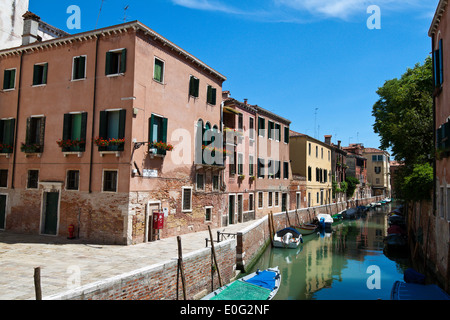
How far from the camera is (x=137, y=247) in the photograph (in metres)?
11.6

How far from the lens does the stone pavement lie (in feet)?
22.9

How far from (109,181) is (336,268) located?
11239 millimetres

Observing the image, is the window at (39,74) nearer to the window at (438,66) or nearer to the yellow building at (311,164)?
the window at (438,66)

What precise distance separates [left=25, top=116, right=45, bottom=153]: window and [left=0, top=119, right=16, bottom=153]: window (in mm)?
1061

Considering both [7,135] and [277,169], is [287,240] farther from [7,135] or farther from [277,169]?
[7,135]

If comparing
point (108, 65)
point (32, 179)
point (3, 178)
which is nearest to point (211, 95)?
point (108, 65)

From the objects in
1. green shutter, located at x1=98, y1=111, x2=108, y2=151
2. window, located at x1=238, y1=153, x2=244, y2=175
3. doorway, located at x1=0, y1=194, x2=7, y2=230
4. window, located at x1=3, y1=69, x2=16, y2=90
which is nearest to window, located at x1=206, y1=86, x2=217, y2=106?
window, located at x1=238, y1=153, x2=244, y2=175

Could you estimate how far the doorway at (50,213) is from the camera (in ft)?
43.9

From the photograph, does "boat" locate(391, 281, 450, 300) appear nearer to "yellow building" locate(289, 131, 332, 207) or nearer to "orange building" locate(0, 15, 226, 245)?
"orange building" locate(0, 15, 226, 245)

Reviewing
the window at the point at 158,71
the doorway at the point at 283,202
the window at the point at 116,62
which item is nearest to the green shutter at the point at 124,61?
the window at the point at 116,62

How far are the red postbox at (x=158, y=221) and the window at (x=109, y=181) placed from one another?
189 centimetres

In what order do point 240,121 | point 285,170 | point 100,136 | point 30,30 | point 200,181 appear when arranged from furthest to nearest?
1. point 285,170
2. point 240,121
3. point 200,181
4. point 30,30
5. point 100,136

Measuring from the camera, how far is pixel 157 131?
1381cm

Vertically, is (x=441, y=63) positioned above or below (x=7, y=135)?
above
